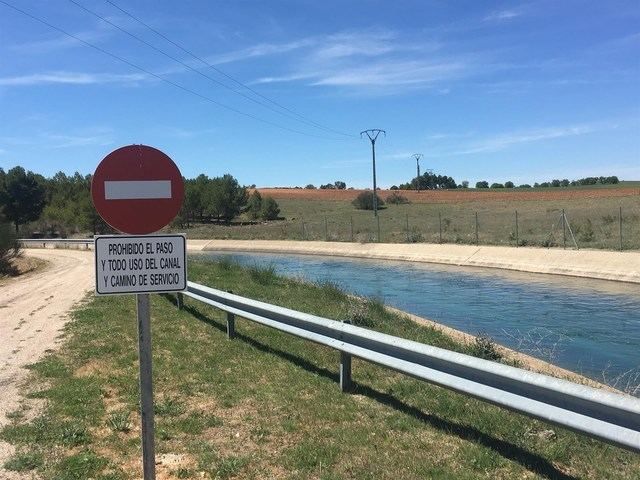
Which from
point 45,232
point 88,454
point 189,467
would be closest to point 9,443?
point 88,454

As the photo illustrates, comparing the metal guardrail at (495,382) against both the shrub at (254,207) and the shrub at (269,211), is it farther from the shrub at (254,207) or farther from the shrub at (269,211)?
the shrub at (254,207)

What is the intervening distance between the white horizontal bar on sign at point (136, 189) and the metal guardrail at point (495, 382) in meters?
2.92

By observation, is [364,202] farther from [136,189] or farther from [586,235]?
[136,189]

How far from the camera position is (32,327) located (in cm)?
1206

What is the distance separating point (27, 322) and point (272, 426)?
352 inches

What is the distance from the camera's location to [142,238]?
4180 millimetres

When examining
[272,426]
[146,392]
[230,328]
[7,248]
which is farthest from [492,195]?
[146,392]

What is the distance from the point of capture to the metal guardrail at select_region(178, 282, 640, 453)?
404 cm

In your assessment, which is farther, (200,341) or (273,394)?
(200,341)

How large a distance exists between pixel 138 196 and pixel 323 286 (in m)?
15.0

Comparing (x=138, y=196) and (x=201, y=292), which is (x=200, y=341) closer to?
(x=201, y=292)

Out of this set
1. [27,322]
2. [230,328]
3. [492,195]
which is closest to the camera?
[230,328]

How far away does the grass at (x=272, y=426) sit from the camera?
4.82 m

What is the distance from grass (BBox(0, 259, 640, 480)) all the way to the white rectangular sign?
1608mm
